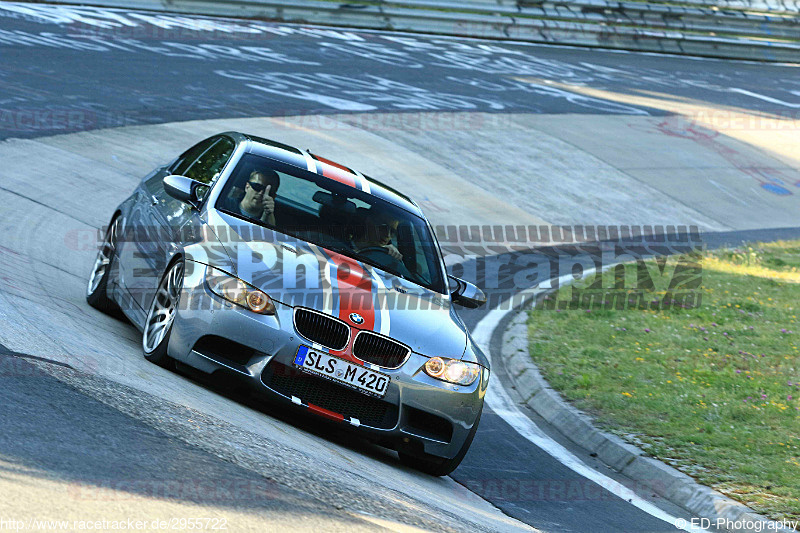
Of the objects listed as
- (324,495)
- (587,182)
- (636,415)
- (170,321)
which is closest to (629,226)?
(587,182)

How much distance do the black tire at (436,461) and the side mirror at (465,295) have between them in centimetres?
124

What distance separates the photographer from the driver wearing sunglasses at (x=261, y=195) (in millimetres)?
7262

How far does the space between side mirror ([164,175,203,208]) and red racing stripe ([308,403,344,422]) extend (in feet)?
6.46

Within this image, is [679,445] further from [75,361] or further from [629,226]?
[629,226]

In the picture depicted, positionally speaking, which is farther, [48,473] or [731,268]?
[731,268]

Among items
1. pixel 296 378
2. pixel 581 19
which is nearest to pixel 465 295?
pixel 296 378

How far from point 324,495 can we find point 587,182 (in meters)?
15.1

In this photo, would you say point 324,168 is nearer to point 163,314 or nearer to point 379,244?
point 379,244

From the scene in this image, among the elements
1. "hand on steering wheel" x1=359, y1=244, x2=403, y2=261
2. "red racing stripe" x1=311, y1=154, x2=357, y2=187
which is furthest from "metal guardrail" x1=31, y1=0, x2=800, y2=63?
"hand on steering wheel" x1=359, y1=244, x2=403, y2=261

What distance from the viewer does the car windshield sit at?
7.23 meters

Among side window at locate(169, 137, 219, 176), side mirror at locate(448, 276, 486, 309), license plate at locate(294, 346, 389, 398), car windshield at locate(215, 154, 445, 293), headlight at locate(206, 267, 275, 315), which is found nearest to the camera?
license plate at locate(294, 346, 389, 398)

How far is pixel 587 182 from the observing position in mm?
19094

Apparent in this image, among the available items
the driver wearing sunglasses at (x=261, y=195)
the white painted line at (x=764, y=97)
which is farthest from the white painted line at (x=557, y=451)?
the white painted line at (x=764, y=97)

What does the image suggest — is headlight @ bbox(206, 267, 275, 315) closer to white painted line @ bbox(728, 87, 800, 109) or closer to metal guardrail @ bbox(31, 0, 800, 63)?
metal guardrail @ bbox(31, 0, 800, 63)
